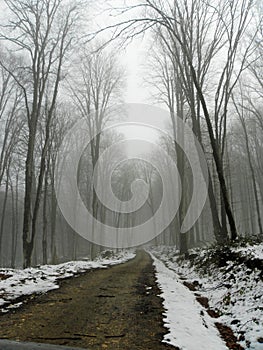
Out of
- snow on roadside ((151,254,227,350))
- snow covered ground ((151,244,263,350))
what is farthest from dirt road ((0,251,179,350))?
snow covered ground ((151,244,263,350))

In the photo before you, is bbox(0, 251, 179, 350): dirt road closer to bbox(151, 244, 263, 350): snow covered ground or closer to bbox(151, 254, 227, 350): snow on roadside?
bbox(151, 254, 227, 350): snow on roadside

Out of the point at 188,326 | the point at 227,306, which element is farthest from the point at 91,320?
the point at 227,306

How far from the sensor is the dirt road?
3.62m

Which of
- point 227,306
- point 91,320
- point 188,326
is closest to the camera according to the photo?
point 188,326

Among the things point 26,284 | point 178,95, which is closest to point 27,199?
point 26,284

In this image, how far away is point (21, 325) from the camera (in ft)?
13.4

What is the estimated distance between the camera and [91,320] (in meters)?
4.51

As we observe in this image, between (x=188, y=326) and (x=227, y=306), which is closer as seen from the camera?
(x=188, y=326)

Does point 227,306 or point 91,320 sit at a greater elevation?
point 91,320

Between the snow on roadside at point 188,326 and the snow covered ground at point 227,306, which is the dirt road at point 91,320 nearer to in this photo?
the snow on roadside at point 188,326

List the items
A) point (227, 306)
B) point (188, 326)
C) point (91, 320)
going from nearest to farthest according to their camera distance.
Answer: point (188, 326)
point (91, 320)
point (227, 306)

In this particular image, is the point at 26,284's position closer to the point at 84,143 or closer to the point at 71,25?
the point at 71,25

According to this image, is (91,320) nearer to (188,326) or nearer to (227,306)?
(188,326)

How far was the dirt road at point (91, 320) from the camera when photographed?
3625mm
